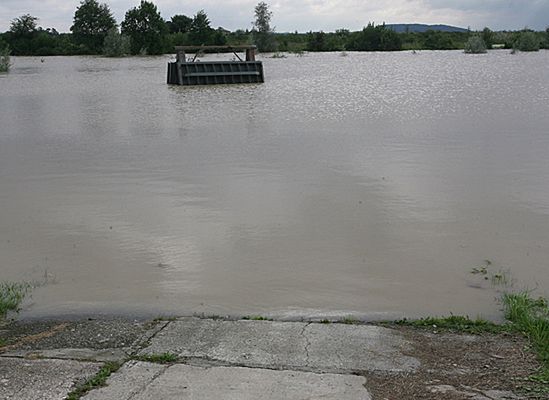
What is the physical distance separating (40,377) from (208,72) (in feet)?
81.3

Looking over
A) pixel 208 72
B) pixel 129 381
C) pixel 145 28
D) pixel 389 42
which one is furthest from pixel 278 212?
pixel 389 42

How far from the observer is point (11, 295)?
575 centimetres

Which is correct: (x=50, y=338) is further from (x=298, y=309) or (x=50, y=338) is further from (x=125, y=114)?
(x=125, y=114)

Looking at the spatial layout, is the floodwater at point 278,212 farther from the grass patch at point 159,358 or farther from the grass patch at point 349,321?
the grass patch at point 159,358

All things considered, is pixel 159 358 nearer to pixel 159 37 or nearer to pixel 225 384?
pixel 225 384


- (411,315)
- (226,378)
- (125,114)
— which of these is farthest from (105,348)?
(125,114)

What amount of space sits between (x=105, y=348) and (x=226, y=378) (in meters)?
0.95

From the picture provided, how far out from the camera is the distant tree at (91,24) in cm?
7431

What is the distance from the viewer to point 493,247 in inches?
275

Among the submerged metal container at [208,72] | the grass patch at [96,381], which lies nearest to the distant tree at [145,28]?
the submerged metal container at [208,72]

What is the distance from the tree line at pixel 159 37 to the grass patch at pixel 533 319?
59788 millimetres

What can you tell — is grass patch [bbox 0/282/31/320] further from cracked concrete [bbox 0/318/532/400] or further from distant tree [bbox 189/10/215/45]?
distant tree [bbox 189/10/215/45]

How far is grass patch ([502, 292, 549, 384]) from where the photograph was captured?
4048 millimetres

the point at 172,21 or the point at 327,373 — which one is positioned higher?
the point at 172,21
